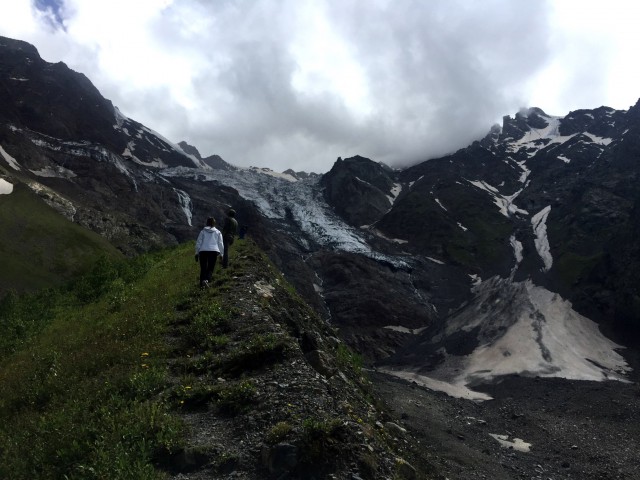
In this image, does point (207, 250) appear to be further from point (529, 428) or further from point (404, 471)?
point (529, 428)

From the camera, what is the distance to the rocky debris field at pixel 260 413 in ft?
24.3

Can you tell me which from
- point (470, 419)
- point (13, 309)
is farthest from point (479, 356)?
point (13, 309)

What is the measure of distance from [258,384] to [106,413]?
9.18 feet

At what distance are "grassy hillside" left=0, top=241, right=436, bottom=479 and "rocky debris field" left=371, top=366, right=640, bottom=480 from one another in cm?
1457

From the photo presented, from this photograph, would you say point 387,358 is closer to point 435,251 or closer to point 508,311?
point 508,311

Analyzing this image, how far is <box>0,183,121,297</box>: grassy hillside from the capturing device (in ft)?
224

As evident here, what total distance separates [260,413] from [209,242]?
1054 centimetres

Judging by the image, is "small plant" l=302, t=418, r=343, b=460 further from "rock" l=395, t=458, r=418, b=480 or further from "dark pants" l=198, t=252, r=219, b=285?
"dark pants" l=198, t=252, r=219, b=285

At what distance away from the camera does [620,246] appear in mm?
131250

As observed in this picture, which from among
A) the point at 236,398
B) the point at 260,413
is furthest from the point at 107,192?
the point at 260,413

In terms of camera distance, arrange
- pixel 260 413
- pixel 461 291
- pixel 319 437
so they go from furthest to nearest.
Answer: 1. pixel 461 291
2. pixel 260 413
3. pixel 319 437

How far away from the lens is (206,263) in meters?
18.6

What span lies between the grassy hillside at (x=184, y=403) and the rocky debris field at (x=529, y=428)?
1457 cm

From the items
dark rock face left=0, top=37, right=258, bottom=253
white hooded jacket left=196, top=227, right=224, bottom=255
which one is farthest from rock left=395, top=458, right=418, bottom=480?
dark rock face left=0, top=37, right=258, bottom=253
